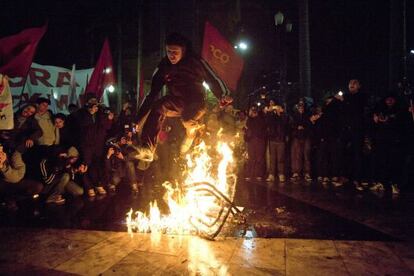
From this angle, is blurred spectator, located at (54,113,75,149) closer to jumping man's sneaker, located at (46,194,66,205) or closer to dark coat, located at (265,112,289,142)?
jumping man's sneaker, located at (46,194,66,205)

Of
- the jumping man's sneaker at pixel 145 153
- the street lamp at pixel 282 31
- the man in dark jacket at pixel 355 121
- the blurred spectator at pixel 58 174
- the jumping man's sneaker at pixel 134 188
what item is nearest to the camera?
the jumping man's sneaker at pixel 145 153

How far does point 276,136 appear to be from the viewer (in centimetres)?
949

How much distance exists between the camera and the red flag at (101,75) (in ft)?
34.3

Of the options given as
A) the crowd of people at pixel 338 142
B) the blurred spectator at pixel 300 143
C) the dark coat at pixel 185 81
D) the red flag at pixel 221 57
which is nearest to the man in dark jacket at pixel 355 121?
the crowd of people at pixel 338 142

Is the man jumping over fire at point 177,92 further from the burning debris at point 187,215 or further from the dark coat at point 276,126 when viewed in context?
the dark coat at point 276,126

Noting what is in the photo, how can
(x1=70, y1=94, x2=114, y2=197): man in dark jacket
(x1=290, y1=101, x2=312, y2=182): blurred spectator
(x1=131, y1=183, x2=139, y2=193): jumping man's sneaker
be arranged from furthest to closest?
(x1=290, y1=101, x2=312, y2=182): blurred spectator < (x1=131, y1=183, x2=139, y2=193): jumping man's sneaker < (x1=70, y1=94, x2=114, y2=197): man in dark jacket

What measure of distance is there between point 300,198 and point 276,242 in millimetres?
2794

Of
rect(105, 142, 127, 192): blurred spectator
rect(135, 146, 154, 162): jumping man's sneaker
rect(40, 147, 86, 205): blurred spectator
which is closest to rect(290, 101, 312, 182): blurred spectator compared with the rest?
rect(105, 142, 127, 192): blurred spectator

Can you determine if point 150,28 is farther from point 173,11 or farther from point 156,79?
point 156,79

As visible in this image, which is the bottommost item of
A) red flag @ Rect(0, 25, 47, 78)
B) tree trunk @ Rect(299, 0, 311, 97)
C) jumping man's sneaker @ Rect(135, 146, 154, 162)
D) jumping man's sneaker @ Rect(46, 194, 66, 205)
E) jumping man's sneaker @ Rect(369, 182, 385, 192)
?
jumping man's sneaker @ Rect(46, 194, 66, 205)

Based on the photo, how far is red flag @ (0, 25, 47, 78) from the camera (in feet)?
24.6

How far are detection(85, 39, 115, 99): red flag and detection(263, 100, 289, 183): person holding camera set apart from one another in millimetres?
5118

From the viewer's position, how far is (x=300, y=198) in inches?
278

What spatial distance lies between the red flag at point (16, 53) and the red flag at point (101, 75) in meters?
2.78
